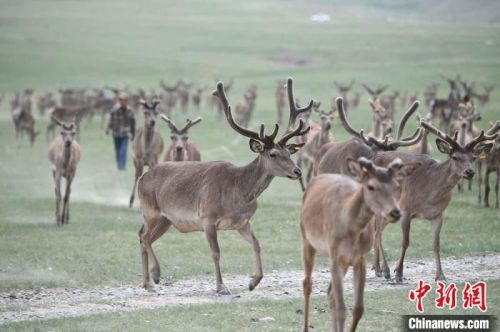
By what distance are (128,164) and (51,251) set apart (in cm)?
1389

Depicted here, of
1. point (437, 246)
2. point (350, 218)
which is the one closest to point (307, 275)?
point (350, 218)

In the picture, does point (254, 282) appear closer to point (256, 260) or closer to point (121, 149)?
point (256, 260)

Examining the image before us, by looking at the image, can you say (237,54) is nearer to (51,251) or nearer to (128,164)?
(128,164)

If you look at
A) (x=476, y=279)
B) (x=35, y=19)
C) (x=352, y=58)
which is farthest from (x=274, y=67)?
(x=476, y=279)

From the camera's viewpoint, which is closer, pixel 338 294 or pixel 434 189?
pixel 338 294

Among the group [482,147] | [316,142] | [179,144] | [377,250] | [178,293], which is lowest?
[178,293]

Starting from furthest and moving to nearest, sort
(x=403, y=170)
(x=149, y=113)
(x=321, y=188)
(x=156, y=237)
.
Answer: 1. (x=149, y=113)
2. (x=156, y=237)
3. (x=321, y=188)
4. (x=403, y=170)

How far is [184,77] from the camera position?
2781 inches

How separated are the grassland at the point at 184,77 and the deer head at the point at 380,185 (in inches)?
81.8

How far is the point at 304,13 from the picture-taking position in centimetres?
12875

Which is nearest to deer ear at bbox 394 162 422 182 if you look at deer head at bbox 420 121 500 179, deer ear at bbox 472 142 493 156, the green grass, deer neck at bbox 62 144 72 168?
the green grass

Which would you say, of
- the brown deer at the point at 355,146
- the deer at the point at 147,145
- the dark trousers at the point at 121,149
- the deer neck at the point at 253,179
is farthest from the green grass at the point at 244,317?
the dark trousers at the point at 121,149

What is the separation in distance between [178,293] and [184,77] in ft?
195

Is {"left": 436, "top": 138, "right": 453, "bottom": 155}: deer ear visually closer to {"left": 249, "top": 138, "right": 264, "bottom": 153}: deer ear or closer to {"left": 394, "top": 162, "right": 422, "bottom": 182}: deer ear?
{"left": 249, "top": 138, "right": 264, "bottom": 153}: deer ear
